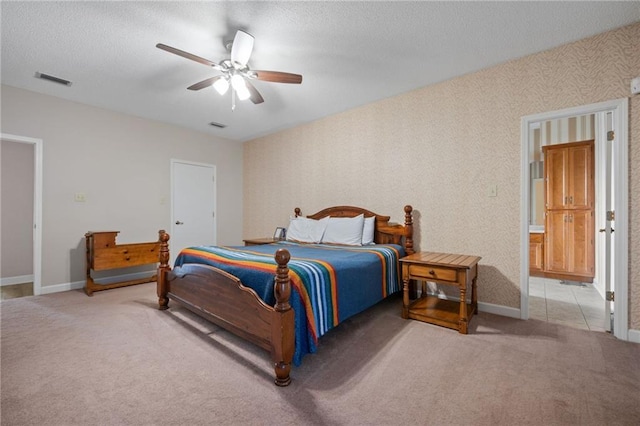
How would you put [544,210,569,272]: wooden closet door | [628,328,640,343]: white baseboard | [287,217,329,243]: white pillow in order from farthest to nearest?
[544,210,569,272]: wooden closet door
[287,217,329,243]: white pillow
[628,328,640,343]: white baseboard

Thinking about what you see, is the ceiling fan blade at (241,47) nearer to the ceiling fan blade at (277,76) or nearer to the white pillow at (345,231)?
the ceiling fan blade at (277,76)

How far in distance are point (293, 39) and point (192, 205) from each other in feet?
11.8

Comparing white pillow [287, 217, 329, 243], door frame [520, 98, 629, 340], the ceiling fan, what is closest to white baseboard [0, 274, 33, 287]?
white pillow [287, 217, 329, 243]

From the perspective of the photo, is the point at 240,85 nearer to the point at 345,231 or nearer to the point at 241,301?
the point at 241,301

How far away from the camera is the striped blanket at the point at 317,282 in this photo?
1.85 metres

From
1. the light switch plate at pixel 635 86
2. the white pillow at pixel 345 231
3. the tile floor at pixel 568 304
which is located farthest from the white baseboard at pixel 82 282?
the light switch plate at pixel 635 86

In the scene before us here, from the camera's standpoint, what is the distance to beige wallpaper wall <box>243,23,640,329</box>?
234cm

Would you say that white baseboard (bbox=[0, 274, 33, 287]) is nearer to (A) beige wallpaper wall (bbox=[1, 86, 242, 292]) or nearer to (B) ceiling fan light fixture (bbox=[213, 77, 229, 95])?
(A) beige wallpaper wall (bbox=[1, 86, 242, 292])

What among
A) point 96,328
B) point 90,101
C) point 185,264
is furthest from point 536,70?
point 90,101

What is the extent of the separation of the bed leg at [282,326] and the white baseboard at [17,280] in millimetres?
4997

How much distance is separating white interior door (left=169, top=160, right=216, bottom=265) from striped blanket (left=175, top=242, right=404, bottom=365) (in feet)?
7.21

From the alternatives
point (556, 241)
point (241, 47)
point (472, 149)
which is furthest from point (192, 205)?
point (556, 241)

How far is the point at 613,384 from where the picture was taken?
1.65m

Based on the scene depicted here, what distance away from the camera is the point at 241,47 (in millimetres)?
2279
